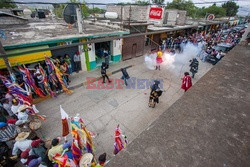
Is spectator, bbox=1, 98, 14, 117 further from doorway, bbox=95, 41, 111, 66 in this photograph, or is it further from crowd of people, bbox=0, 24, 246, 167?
doorway, bbox=95, 41, 111, 66

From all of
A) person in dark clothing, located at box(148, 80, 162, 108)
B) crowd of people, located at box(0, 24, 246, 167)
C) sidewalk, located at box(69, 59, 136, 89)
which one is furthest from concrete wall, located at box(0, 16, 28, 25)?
person in dark clothing, located at box(148, 80, 162, 108)

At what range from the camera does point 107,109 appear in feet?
22.2

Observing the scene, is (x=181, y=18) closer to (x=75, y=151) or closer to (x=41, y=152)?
(x=75, y=151)

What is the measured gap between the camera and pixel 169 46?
55.1ft

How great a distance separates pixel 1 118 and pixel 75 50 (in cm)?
625

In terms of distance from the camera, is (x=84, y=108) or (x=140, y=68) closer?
(x=84, y=108)

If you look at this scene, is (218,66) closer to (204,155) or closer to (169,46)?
(204,155)

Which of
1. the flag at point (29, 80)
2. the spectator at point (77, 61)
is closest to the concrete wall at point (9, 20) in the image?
the spectator at point (77, 61)

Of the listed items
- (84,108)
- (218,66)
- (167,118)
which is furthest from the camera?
(84,108)

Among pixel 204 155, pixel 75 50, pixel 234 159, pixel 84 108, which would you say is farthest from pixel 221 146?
pixel 75 50

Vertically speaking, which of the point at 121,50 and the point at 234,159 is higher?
the point at 234,159

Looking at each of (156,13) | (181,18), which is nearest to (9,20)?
(156,13)

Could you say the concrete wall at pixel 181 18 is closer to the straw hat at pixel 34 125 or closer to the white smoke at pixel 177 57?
the white smoke at pixel 177 57

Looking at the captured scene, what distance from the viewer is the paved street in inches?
213
